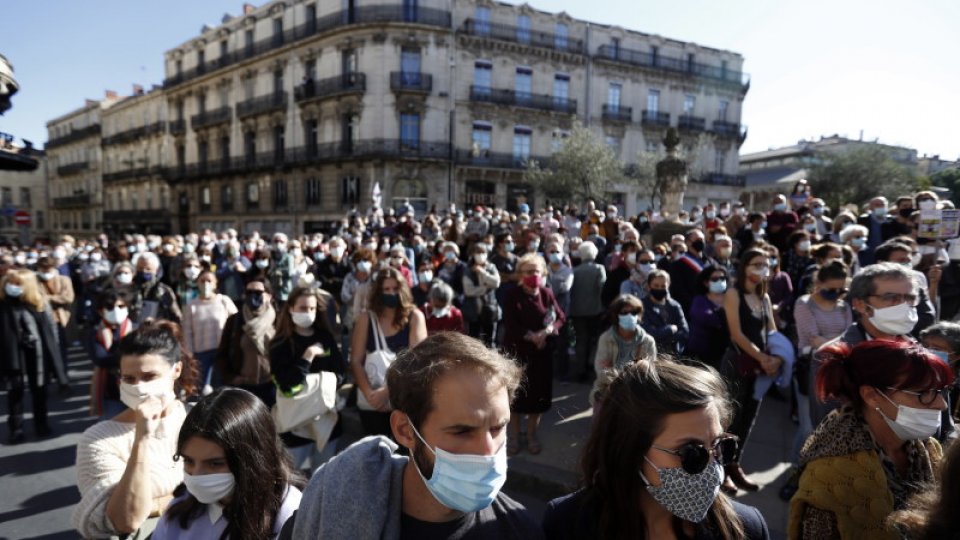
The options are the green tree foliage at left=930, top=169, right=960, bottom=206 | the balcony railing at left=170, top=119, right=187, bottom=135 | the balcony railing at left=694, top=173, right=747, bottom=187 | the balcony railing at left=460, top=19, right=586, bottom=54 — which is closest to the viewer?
the green tree foliage at left=930, top=169, right=960, bottom=206

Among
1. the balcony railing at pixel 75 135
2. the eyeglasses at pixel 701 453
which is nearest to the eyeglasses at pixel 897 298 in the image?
the eyeglasses at pixel 701 453

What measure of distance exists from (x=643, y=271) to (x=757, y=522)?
17.4 ft

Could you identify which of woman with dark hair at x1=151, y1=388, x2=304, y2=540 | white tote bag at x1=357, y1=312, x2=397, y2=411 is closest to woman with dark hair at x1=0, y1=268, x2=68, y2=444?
white tote bag at x1=357, y1=312, x2=397, y2=411

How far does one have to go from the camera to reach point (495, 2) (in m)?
31.2

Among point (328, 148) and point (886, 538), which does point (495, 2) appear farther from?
point (886, 538)

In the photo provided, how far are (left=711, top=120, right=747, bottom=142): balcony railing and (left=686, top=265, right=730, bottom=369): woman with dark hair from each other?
37.5 metres

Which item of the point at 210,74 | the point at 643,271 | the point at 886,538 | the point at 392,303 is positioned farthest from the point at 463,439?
the point at 210,74

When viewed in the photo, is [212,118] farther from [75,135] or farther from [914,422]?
[914,422]

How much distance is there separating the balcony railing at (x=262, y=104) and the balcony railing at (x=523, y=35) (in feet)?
40.3

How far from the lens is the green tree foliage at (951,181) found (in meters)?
14.7

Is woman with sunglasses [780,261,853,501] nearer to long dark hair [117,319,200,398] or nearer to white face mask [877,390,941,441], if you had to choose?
white face mask [877,390,941,441]

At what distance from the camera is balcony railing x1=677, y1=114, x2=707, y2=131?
36812 mm

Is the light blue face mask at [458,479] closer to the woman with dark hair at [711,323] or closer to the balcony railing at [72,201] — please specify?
the woman with dark hair at [711,323]

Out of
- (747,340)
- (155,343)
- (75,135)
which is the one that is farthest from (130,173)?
(747,340)
